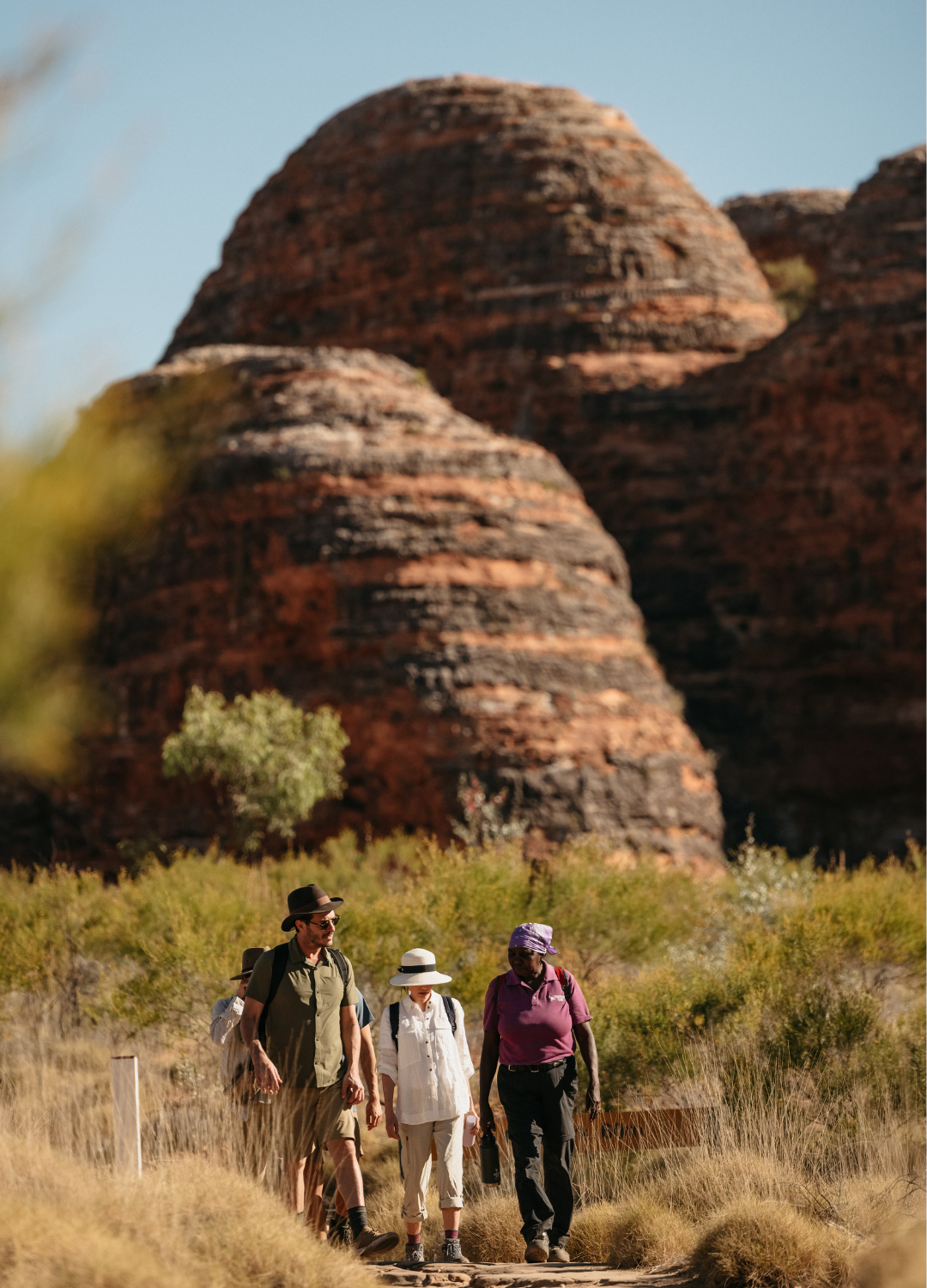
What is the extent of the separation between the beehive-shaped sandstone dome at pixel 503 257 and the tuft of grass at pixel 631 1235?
26.1 metres

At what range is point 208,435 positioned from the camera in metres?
25.7

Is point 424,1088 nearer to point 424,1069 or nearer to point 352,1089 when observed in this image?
point 424,1069

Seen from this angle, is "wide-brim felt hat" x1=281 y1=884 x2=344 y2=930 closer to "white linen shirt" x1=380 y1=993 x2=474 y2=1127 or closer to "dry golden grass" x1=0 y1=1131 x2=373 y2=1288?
"white linen shirt" x1=380 y1=993 x2=474 y2=1127

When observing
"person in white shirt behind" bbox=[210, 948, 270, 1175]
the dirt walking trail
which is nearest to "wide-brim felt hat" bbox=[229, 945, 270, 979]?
"person in white shirt behind" bbox=[210, 948, 270, 1175]

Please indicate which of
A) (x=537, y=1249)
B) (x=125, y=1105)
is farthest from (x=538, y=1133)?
(x=125, y=1105)

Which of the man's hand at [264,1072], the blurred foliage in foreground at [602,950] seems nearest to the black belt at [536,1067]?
the man's hand at [264,1072]

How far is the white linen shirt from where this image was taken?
8.42m

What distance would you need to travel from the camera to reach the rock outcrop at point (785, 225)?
51094 mm

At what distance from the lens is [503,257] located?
119 feet

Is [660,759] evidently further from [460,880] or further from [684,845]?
[460,880]

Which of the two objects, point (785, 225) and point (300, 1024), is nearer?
point (300, 1024)

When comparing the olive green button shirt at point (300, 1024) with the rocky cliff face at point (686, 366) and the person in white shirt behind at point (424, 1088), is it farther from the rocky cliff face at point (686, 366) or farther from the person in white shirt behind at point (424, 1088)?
the rocky cliff face at point (686, 366)

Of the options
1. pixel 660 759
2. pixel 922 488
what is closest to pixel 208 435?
pixel 660 759

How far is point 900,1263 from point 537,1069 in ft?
10.2
